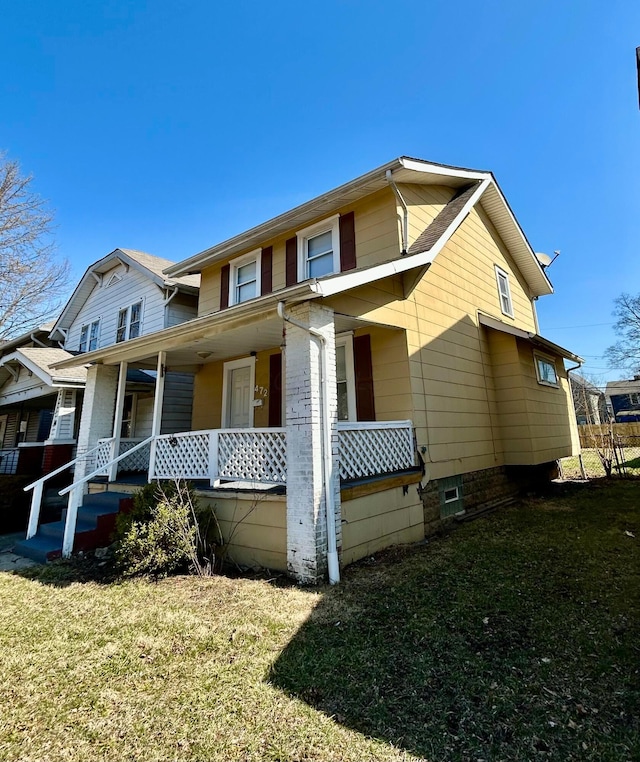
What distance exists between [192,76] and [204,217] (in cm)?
361

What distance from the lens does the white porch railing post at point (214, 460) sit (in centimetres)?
630

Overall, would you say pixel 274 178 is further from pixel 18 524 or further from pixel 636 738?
pixel 636 738

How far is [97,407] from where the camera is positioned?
898cm

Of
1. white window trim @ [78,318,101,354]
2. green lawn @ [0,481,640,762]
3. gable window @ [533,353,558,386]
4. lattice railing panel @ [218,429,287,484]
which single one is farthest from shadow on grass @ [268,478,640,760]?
white window trim @ [78,318,101,354]

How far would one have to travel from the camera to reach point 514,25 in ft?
27.3

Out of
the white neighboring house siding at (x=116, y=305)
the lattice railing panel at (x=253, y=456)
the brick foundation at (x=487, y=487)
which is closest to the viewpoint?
the lattice railing panel at (x=253, y=456)

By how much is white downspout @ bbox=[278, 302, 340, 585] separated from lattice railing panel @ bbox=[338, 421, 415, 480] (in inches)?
21.6

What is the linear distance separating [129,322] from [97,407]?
5260 millimetres

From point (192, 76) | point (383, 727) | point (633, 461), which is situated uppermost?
point (192, 76)

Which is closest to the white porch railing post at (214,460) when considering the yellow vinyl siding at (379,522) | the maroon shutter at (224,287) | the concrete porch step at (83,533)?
the concrete porch step at (83,533)

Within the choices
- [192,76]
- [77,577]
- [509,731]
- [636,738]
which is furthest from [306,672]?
[192,76]

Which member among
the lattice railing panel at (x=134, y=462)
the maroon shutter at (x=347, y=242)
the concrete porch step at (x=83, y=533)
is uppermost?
the maroon shutter at (x=347, y=242)

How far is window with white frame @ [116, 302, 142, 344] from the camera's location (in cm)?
1302

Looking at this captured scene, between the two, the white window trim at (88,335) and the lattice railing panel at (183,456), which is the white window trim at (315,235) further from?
the white window trim at (88,335)
